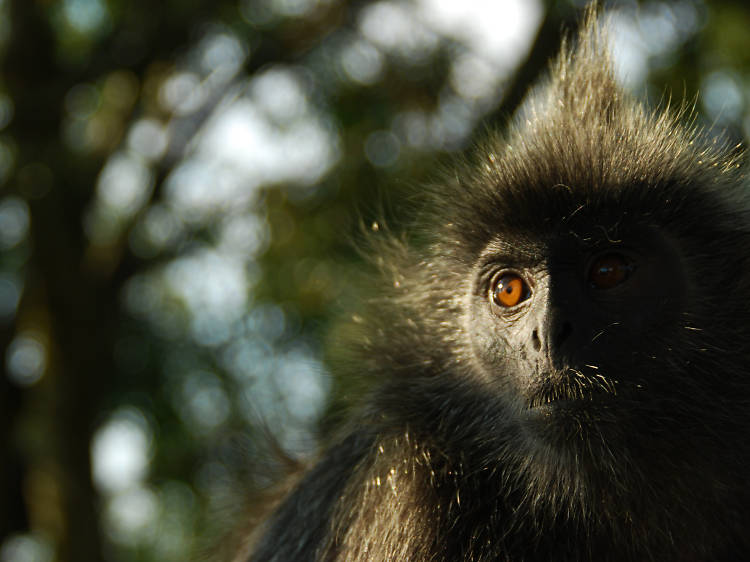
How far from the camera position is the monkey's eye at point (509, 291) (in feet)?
9.87

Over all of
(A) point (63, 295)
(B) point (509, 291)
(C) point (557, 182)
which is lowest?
(A) point (63, 295)

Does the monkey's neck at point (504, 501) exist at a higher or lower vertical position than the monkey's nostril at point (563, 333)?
lower

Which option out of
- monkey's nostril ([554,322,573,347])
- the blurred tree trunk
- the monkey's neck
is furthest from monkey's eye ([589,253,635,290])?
the blurred tree trunk

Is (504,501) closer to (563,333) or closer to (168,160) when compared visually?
(563,333)

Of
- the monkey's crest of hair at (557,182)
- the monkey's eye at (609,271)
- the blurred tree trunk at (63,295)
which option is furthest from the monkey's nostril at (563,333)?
the blurred tree trunk at (63,295)

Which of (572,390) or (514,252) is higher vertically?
(514,252)

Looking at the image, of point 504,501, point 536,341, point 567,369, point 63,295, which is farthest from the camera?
point 63,295

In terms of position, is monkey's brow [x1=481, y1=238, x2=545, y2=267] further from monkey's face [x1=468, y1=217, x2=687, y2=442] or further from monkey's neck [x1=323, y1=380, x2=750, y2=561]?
monkey's neck [x1=323, y1=380, x2=750, y2=561]

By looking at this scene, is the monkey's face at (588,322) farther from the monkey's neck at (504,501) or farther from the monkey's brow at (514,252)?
the monkey's neck at (504,501)

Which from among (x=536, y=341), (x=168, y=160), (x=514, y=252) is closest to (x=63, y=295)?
(x=168, y=160)

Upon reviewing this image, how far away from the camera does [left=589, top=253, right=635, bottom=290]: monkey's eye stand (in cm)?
280

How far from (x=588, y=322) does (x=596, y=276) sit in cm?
19

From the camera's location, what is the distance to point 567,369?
2674mm

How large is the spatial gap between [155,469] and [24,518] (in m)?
2.52
